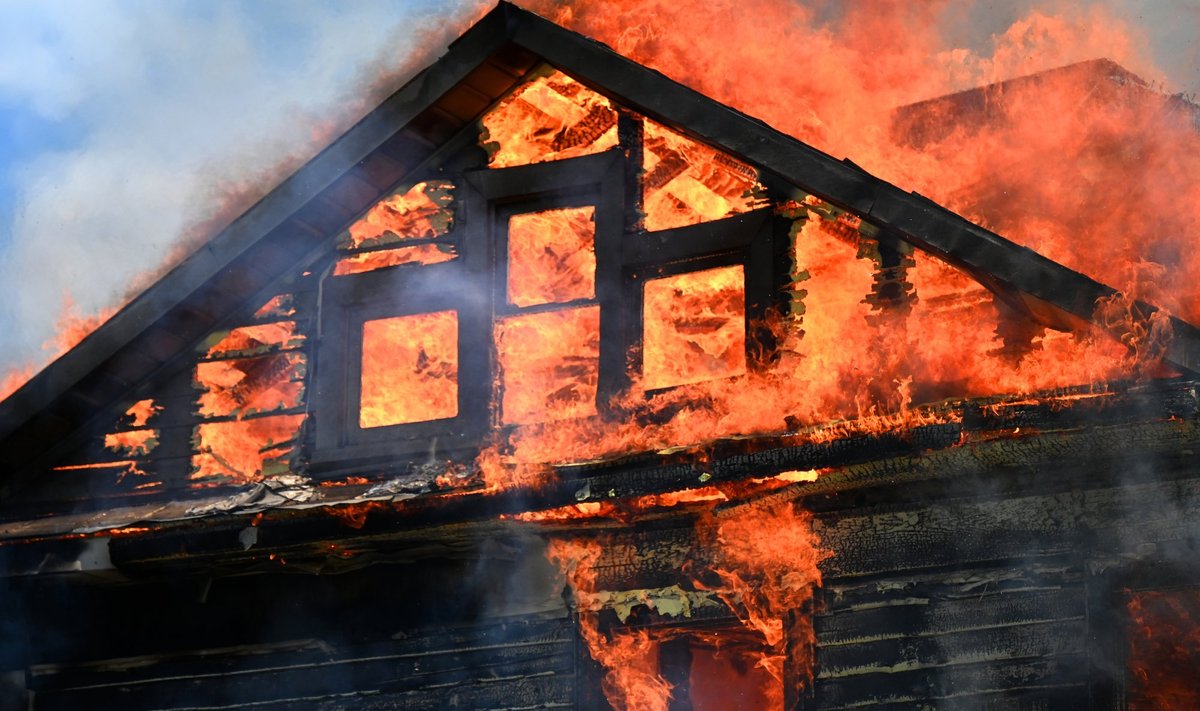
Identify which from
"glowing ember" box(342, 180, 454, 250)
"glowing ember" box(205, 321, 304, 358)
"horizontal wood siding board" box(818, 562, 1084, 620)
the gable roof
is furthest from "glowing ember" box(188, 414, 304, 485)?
"horizontal wood siding board" box(818, 562, 1084, 620)

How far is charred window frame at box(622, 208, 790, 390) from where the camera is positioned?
26.9ft

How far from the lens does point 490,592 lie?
8.28 meters

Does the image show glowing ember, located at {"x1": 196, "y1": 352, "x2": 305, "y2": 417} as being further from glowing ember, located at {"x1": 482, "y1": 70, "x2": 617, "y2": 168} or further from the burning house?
glowing ember, located at {"x1": 482, "y1": 70, "x2": 617, "y2": 168}

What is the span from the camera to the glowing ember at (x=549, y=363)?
8531 mm

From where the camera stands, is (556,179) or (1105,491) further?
(556,179)

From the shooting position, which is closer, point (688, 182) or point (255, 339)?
point (688, 182)

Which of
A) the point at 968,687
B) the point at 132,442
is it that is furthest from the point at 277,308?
the point at 968,687

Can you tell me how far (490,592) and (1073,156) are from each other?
18.1ft

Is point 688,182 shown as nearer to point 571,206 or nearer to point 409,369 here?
point 571,206

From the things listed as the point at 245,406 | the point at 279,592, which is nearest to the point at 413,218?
the point at 245,406

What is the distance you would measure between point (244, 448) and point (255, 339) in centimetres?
80

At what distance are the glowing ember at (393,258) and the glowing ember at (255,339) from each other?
20.9 inches

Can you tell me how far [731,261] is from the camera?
27.8ft

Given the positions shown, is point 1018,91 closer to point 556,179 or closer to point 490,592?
point 556,179
